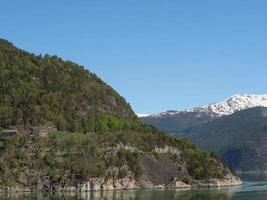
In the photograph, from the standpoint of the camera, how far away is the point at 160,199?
6644 inches

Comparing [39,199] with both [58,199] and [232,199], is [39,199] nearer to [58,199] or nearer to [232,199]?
[58,199]

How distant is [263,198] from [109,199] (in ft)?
129

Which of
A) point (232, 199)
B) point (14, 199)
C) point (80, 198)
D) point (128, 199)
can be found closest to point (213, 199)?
point (232, 199)

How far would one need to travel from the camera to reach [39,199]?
175000mm

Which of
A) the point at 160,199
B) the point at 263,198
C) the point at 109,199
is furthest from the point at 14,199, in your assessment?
the point at 263,198

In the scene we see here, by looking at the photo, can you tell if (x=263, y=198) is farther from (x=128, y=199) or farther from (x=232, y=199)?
(x=128, y=199)

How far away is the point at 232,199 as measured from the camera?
171125 millimetres

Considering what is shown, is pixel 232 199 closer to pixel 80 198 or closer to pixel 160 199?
pixel 160 199

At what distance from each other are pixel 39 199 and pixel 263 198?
187 ft

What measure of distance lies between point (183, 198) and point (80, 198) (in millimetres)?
26333

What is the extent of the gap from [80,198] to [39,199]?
10.4m

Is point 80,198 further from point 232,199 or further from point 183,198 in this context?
point 232,199

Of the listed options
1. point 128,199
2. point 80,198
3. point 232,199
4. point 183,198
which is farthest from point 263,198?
point 80,198

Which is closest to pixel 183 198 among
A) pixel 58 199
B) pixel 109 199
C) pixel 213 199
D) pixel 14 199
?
pixel 213 199
